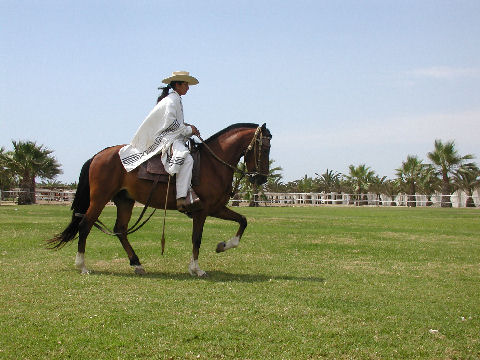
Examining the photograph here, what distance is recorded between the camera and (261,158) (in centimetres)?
1023

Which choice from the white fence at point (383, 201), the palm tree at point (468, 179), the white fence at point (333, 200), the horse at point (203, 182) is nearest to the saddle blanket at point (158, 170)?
the horse at point (203, 182)

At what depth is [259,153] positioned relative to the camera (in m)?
10.2

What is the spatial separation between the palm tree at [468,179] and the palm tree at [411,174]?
224 inches

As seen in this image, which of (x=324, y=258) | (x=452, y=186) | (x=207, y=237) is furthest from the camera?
(x=452, y=186)

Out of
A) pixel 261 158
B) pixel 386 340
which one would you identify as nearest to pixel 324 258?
pixel 261 158

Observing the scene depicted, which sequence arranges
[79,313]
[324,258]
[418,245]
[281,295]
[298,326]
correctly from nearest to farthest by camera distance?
[298,326] → [79,313] → [281,295] → [324,258] → [418,245]

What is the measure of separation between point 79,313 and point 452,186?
60.6 meters

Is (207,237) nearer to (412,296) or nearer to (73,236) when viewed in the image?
(73,236)

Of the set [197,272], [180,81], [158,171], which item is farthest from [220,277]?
[180,81]

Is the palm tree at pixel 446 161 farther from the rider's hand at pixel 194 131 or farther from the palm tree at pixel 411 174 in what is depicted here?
the rider's hand at pixel 194 131

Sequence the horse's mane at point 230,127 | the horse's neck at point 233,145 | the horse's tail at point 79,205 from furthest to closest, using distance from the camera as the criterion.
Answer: the horse's tail at point 79,205, the horse's mane at point 230,127, the horse's neck at point 233,145

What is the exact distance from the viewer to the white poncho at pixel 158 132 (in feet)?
32.8

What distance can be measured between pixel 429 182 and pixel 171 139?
59634 mm

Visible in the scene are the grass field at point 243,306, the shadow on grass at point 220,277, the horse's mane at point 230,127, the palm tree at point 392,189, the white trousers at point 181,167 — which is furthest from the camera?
the palm tree at point 392,189
